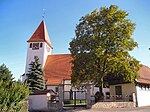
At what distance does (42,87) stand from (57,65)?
41.0 ft

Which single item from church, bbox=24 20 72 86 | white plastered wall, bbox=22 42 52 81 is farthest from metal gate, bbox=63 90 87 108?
white plastered wall, bbox=22 42 52 81

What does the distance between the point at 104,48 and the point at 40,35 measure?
1266 inches

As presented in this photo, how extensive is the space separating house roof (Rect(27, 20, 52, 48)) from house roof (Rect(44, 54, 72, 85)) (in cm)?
498

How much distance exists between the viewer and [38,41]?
47406 millimetres

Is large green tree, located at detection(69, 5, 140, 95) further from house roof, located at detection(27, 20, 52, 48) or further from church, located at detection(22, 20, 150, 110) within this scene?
house roof, located at detection(27, 20, 52, 48)

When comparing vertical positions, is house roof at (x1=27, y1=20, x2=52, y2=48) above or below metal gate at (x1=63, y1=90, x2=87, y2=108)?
above

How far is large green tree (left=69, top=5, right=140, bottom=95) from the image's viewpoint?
18953mm

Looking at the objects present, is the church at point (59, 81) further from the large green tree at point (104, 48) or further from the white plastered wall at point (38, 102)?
the large green tree at point (104, 48)

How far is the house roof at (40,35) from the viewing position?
47.3 m

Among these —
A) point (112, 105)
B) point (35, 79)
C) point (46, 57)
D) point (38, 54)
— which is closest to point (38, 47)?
point (38, 54)

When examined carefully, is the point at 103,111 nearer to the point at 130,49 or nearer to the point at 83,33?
the point at 130,49

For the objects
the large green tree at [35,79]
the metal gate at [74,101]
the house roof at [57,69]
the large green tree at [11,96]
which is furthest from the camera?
the house roof at [57,69]

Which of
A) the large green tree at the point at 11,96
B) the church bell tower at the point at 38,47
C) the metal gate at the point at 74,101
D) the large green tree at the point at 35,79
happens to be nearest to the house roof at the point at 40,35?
the church bell tower at the point at 38,47

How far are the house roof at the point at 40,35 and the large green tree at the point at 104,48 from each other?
92.1ft
